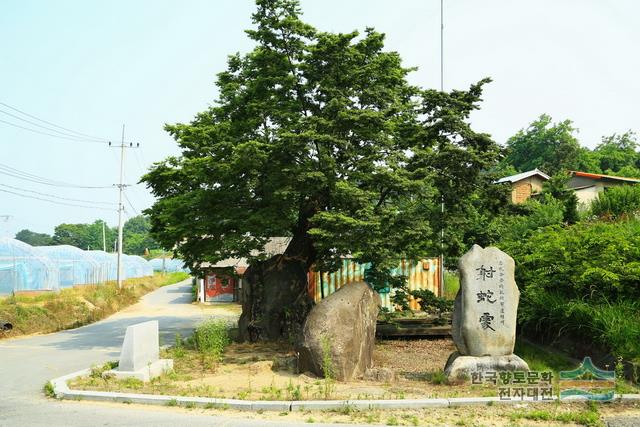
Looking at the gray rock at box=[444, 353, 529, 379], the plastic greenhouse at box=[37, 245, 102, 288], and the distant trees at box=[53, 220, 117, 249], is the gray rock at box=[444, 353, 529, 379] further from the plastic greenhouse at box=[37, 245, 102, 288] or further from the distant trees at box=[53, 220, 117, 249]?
the distant trees at box=[53, 220, 117, 249]

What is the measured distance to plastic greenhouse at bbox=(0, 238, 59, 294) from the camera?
78.3ft

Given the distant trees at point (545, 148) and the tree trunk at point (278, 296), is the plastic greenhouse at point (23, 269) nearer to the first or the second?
the tree trunk at point (278, 296)

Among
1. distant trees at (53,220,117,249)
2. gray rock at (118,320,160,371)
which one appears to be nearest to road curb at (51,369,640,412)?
gray rock at (118,320,160,371)

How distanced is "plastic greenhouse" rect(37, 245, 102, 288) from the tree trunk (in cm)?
2286

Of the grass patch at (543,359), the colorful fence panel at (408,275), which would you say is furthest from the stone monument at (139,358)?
the colorful fence panel at (408,275)

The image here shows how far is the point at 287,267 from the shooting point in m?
14.0

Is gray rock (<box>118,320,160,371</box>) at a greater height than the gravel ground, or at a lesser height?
greater

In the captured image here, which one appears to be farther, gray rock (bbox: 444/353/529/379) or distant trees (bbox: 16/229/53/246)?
distant trees (bbox: 16/229/53/246)

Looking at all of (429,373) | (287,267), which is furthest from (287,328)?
(429,373)

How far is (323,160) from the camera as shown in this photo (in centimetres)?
1142

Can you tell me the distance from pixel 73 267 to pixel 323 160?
28291mm

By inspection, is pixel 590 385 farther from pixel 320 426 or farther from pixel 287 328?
pixel 287 328

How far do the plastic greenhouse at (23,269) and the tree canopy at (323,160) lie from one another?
14.3 m

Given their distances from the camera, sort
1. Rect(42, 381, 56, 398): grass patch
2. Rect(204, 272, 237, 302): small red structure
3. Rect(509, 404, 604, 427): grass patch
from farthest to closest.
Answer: Rect(204, 272, 237, 302): small red structure < Rect(42, 381, 56, 398): grass patch < Rect(509, 404, 604, 427): grass patch
